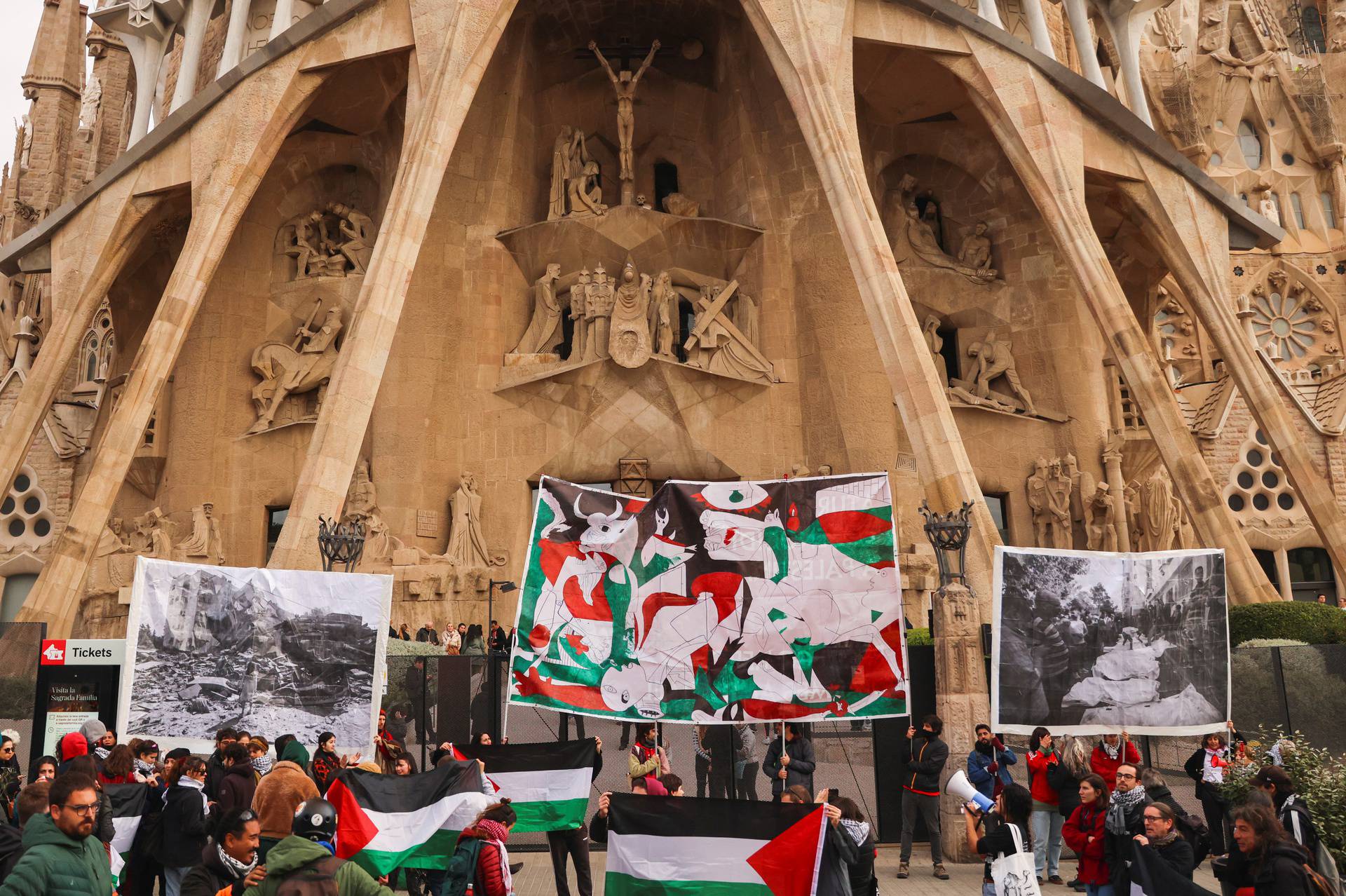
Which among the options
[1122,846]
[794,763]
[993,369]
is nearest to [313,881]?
[1122,846]

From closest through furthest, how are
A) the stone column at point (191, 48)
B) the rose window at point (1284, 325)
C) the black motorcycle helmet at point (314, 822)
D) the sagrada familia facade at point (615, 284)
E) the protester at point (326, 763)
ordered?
1. the black motorcycle helmet at point (314, 822)
2. the protester at point (326, 763)
3. the sagrada familia facade at point (615, 284)
4. the stone column at point (191, 48)
5. the rose window at point (1284, 325)

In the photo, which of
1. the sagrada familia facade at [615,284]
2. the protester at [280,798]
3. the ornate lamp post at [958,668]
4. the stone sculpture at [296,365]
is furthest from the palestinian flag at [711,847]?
the stone sculpture at [296,365]

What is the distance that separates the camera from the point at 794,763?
28.5ft

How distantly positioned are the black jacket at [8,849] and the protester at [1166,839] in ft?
16.3

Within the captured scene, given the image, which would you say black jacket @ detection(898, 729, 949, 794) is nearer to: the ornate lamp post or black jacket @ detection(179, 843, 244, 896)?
the ornate lamp post

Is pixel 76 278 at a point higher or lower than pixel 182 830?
higher

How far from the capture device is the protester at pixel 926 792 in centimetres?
912

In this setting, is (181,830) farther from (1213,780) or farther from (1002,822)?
(1213,780)

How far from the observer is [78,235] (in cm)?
1959

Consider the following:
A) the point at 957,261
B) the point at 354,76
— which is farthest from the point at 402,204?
the point at 957,261

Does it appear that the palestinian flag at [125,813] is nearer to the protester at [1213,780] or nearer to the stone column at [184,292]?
the protester at [1213,780]

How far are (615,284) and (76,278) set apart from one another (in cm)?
940

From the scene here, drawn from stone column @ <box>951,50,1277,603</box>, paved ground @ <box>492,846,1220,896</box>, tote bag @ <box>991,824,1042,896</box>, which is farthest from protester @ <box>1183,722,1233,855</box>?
stone column @ <box>951,50,1277,603</box>

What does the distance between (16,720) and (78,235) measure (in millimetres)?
10422
